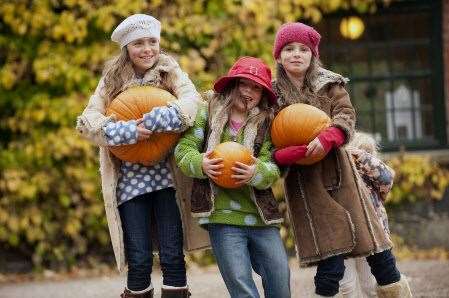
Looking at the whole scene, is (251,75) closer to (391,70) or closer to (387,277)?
(387,277)

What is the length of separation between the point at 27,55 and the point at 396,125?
4227mm

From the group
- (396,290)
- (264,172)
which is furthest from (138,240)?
(396,290)

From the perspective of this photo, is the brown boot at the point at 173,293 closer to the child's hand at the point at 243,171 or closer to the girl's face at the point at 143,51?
the child's hand at the point at 243,171

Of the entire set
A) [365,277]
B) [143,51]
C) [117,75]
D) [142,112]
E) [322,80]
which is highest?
[143,51]

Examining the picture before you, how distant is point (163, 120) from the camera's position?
481 cm

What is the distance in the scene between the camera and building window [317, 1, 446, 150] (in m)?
10.1

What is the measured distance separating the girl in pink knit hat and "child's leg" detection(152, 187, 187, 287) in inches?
Result: 26.3

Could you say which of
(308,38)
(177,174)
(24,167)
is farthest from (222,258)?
(24,167)

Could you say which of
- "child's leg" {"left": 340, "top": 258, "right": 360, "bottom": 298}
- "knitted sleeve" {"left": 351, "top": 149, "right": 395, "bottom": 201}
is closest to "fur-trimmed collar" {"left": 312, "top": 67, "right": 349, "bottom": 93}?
"knitted sleeve" {"left": 351, "top": 149, "right": 395, "bottom": 201}

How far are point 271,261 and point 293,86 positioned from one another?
0.98 metres

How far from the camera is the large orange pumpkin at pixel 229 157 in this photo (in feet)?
15.1

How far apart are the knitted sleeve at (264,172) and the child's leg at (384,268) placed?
0.89 metres

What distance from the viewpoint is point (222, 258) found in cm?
476

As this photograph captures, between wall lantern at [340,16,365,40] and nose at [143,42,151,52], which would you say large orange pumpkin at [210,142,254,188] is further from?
wall lantern at [340,16,365,40]
